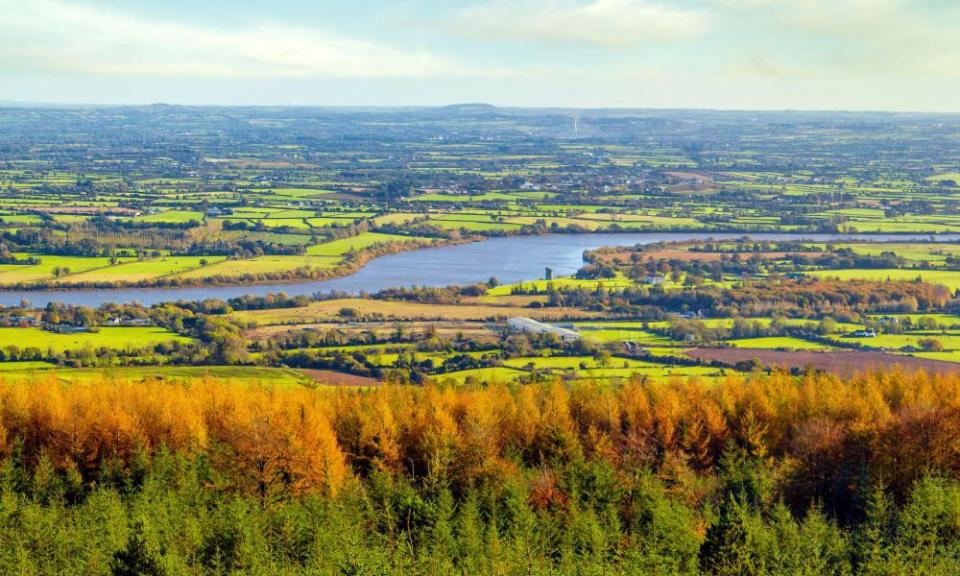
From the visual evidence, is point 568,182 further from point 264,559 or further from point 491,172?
point 264,559

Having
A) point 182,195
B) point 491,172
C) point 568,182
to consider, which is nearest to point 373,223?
point 182,195

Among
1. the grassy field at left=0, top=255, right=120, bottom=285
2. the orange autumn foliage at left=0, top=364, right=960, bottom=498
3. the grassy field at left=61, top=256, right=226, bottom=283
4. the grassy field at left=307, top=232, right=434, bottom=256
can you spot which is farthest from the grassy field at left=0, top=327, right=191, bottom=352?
the grassy field at left=307, top=232, right=434, bottom=256

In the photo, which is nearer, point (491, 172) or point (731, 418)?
point (731, 418)

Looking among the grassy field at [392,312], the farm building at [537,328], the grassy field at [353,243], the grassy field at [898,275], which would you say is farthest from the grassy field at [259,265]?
the grassy field at [898,275]

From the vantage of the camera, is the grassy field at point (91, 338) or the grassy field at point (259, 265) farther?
the grassy field at point (259, 265)

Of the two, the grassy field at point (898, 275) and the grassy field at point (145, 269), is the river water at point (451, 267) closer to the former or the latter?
the grassy field at point (145, 269)
